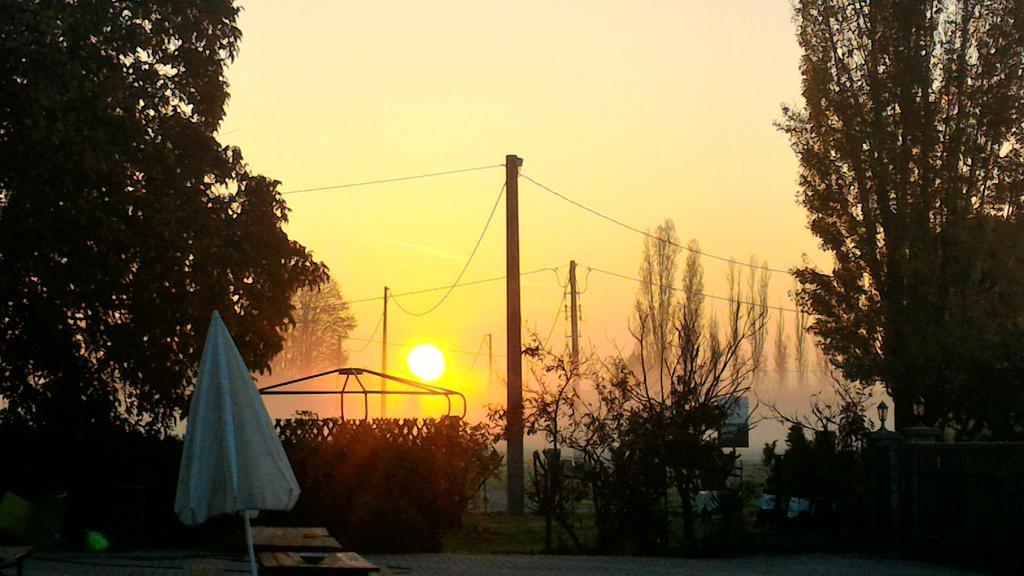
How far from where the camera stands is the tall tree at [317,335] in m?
76.0

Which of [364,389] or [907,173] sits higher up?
[907,173]

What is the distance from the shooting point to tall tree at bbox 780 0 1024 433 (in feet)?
96.4

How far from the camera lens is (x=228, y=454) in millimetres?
9914

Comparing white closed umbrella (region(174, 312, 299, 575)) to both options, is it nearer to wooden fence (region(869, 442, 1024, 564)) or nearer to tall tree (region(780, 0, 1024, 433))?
wooden fence (region(869, 442, 1024, 564))

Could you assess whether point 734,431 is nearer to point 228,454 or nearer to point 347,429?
point 347,429

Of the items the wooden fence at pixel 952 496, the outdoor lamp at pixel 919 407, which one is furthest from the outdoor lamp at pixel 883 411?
the wooden fence at pixel 952 496

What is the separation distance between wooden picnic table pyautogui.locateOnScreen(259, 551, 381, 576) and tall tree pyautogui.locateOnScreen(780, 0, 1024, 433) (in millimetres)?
20276

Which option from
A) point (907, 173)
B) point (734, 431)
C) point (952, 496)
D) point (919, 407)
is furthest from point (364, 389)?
point (907, 173)

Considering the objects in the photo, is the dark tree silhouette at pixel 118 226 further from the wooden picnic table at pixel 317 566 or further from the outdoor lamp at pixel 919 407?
the outdoor lamp at pixel 919 407

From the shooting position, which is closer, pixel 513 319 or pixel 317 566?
pixel 317 566

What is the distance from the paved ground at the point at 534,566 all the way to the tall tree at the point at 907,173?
10164mm

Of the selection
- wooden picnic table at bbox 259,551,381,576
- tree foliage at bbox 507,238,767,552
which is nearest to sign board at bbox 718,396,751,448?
tree foliage at bbox 507,238,767,552

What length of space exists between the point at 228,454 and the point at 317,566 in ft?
4.12

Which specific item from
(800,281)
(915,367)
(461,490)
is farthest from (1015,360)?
(461,490)
